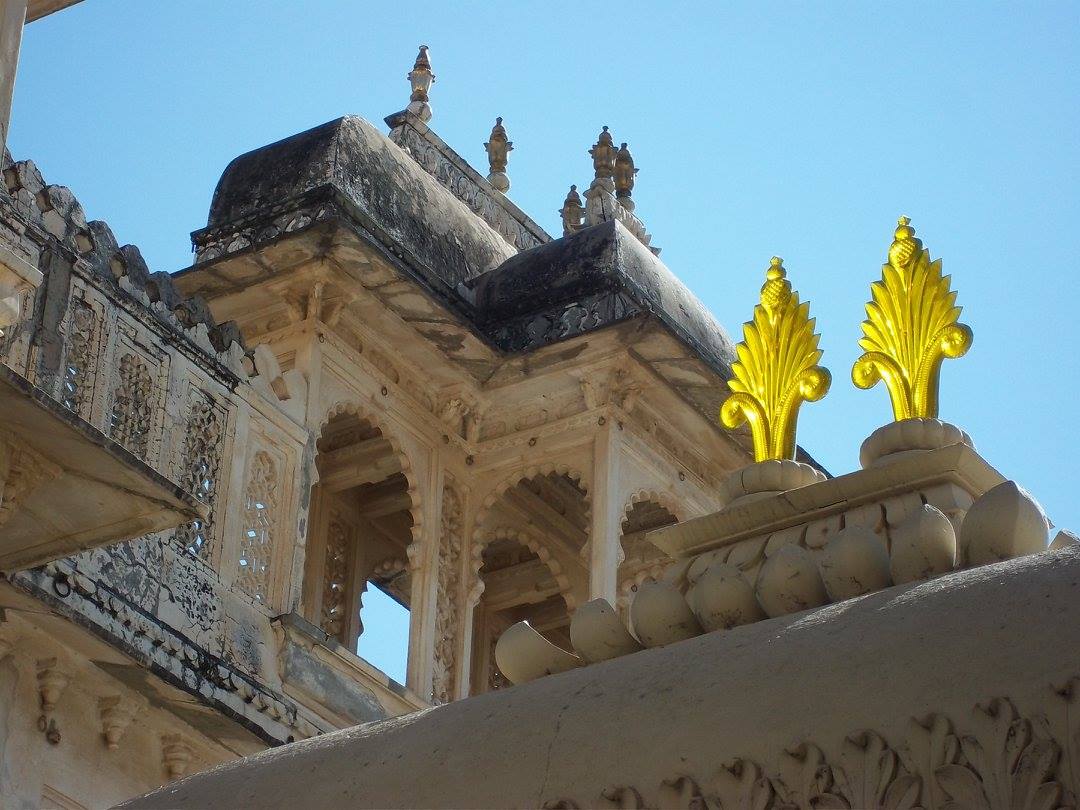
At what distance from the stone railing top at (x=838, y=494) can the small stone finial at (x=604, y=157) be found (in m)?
11.2

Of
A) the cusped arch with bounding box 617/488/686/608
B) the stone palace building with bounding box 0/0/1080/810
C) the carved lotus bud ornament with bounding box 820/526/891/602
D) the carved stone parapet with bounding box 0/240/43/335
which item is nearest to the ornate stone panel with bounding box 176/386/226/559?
the stone palace building with bounding box 0/0/1080/810

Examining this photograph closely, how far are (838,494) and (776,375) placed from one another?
23.2 inches

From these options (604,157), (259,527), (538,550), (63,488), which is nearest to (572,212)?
(604,157)

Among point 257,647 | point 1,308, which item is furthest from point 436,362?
point 1,308

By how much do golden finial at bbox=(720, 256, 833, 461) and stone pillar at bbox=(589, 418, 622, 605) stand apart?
780 centimetres

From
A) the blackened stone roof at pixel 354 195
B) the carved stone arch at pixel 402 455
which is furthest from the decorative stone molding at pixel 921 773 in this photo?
the carved stone arch at pixel 402 455

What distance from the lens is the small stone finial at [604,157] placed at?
15633mm

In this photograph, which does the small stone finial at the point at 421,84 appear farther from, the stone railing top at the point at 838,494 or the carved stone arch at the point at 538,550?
the stone railing top at the point at 838,494

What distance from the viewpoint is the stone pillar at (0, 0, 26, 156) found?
532 centimetres

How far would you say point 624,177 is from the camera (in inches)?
611

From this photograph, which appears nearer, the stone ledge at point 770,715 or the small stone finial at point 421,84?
the stone ledge at point 770,715

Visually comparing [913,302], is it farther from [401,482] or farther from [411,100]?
[411,100]

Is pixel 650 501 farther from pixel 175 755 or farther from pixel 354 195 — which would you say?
pixel 175 755

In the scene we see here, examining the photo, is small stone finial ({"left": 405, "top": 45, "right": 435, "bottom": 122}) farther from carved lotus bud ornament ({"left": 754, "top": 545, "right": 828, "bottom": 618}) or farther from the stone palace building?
carved lotus bud ornament ({"left": 754, "top": 545, "right": 828, "bottom": 618})
